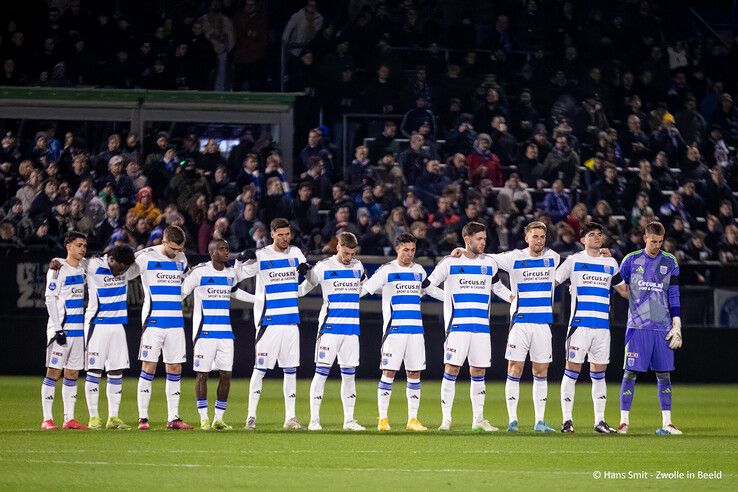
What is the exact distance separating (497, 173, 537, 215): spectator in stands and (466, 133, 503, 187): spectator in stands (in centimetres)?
63

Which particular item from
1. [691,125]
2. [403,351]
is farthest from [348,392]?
[691,125]

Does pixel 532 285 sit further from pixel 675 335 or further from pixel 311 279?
pixel 311 279

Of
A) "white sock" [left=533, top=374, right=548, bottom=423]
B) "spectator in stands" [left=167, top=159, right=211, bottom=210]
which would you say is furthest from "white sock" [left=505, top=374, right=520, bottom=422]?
"spectator in stands" [left=167, top=159, right=211, bottom=210]

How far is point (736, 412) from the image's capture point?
17812 mm

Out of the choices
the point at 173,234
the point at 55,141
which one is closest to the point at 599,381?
the point at 173,234

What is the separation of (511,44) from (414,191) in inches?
212

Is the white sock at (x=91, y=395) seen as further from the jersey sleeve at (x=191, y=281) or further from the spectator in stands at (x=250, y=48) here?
the spectator in stands at (x=250, y=48)

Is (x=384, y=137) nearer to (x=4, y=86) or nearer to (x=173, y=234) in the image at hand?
(x=4, y=86)

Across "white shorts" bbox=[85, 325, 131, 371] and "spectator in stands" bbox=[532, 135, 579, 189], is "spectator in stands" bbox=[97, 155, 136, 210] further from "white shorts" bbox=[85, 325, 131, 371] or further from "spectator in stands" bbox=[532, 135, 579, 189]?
"white shorts" bbox=[85, 325, 131, 371]

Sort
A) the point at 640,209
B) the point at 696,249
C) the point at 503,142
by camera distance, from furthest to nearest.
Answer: the point at 503,142 < the point at 640,209 < the point at 696,249

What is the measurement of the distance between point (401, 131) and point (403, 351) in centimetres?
1051

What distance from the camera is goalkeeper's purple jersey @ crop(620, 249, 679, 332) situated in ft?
49.0

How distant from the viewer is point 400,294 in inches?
588

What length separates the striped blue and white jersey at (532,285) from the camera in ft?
48.6
